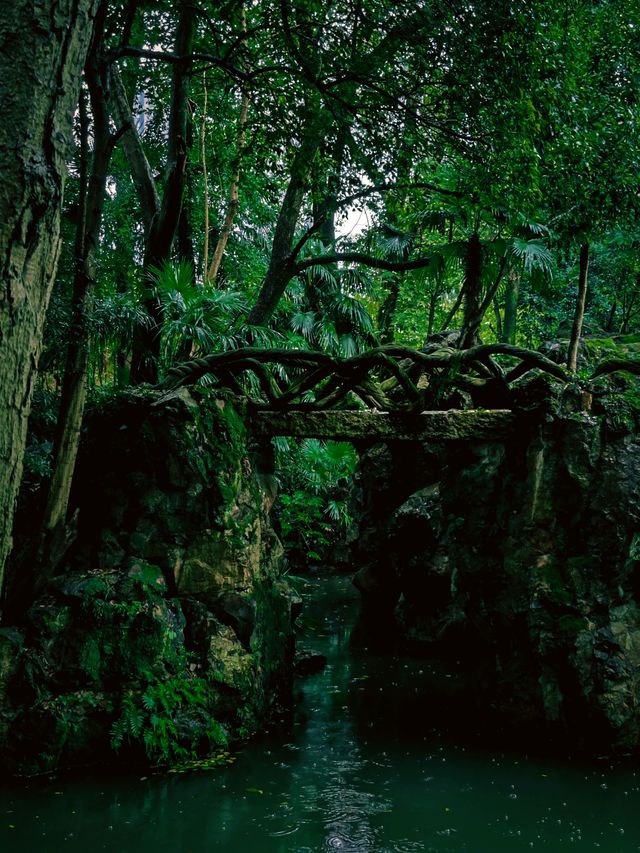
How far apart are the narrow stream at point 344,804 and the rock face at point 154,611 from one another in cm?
36

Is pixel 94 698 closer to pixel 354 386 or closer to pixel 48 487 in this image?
pixel 48 487

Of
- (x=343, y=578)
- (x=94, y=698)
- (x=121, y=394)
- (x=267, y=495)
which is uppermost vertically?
(x=121, y=394)

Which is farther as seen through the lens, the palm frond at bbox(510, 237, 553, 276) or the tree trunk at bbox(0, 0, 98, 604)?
the palm frond at bbox(510, 237, 553, 276)

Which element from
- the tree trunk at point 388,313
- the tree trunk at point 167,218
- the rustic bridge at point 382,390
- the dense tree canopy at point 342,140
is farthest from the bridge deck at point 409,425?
the tree trunk at point 388,313

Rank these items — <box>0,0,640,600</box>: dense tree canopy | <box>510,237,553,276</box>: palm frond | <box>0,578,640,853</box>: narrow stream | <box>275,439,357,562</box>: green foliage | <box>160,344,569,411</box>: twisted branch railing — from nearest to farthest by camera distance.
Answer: <box>0,578,640,853</box>: narrow stream < <box>0,0,640,600</box>: dense tree canopy < <box>160,344,569,411</box>: twisted branch railing < <box>510,237,553,276</box>: palm frond < <box>275,439,357,562</box>: green foliage

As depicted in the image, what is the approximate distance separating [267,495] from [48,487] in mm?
2249

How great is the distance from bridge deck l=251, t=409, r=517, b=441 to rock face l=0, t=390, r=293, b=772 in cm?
82

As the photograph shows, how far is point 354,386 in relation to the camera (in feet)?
22.0

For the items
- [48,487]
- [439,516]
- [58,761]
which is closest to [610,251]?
[439,516]

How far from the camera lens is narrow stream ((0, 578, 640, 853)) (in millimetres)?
4723

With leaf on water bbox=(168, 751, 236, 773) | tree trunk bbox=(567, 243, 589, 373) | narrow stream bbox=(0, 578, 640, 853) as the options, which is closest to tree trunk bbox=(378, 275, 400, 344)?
tree trunk bbox=(567, 243, 589, 373)

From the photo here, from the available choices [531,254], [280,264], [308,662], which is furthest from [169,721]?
[531,254]

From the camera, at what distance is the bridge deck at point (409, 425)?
6602mm

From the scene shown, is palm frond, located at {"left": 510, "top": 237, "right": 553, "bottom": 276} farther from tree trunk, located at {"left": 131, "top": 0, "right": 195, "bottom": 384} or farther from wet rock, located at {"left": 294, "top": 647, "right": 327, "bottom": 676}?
wet rock, located at {"left": 294, "top": 647, "right": 327, "bottom": 676}
